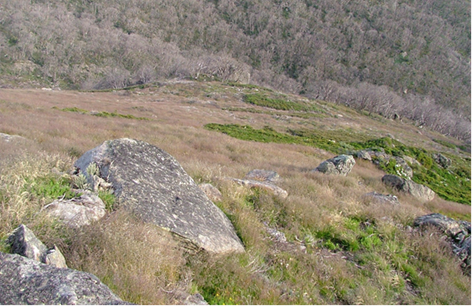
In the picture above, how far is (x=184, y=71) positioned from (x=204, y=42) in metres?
88.1

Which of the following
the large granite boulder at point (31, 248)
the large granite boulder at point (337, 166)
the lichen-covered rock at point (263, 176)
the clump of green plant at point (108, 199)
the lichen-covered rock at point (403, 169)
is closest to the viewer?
the large granite boulder at point (31, 248)

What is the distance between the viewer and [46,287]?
7.95 feet

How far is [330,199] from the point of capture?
286 inches

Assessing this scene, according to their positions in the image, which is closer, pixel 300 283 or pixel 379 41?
pixel 300 283

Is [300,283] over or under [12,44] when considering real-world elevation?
over

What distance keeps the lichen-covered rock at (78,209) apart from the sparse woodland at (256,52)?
86891mm

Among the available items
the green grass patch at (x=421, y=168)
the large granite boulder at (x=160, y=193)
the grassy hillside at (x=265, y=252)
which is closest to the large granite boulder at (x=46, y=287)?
the grassy hillside at (x=265, y=252)

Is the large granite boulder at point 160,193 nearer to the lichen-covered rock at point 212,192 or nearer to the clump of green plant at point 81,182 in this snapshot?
the clump of green plant at point 81,182

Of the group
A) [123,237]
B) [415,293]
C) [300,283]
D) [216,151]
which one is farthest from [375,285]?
[216,151]

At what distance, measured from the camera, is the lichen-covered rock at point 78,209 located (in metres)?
3.52

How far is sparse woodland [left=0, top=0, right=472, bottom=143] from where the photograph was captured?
95375mm

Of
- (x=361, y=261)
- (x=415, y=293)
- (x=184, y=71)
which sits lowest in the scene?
(x=184, y=71)

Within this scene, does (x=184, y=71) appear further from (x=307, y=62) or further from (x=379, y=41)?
(x=379, y=41)

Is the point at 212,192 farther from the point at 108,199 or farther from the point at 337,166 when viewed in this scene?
the point at 337,166
